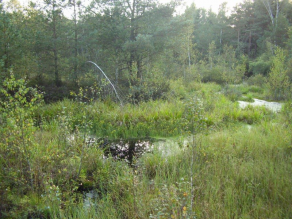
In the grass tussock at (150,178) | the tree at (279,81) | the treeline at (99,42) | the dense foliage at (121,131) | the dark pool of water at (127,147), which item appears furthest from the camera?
the tree at (279,81)

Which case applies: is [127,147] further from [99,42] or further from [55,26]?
[55,26]

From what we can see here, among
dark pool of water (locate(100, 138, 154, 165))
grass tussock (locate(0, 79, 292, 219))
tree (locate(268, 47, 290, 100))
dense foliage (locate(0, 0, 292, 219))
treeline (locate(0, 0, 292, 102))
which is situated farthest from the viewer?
tree (locate(268, 47, 290, 100))

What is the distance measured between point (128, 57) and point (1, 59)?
17.9 feet

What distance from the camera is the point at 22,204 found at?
2879 mm

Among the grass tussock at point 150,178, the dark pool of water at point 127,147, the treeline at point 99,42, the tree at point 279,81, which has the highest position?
the treeline at point 99,42

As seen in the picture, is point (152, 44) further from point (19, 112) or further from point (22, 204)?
point (22, 204)

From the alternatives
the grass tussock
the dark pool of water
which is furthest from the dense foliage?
the dark pool of water

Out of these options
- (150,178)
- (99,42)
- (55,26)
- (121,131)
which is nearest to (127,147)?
(121,131)

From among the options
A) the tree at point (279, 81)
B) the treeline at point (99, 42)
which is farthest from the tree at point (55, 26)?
the tree at point (279, 81)

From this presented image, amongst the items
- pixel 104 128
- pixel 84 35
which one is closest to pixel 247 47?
pixel 84 35

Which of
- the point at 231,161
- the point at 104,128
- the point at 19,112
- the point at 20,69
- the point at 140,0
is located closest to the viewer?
the point at 19,112

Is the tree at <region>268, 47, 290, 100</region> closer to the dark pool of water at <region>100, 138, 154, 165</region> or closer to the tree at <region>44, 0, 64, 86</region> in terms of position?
the dark pool of water at <region>100, 138, 154, 165</region>

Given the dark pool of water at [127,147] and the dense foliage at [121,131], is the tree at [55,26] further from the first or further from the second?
the dark pool of water at [127,147]

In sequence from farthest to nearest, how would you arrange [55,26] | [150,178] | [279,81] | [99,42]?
[279,81] < [99,42] < [55,26] < [150,178]
